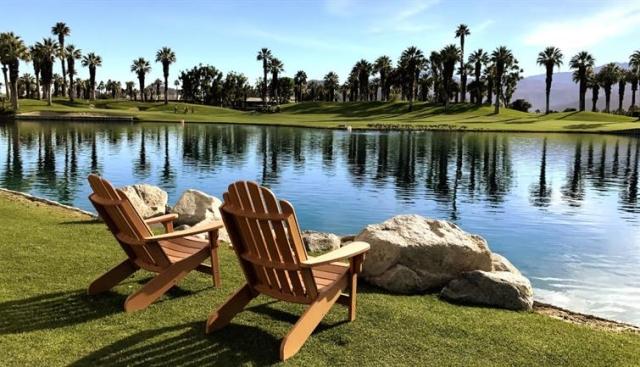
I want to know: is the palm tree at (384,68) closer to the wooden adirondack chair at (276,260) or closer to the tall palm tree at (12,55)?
the tall palm tree at (12,55)

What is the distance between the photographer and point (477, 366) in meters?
5.10

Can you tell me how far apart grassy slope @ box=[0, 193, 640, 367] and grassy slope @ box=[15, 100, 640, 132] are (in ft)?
231

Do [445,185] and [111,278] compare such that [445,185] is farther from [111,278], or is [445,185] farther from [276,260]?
[276,260]

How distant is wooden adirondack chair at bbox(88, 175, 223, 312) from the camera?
6.08 meters

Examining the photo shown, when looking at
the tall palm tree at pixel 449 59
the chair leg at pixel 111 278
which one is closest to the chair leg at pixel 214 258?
the chair leg at pixel 111 278

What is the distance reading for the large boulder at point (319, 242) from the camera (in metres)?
10.4

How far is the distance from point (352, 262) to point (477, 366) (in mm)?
1629

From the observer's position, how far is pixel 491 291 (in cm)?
716

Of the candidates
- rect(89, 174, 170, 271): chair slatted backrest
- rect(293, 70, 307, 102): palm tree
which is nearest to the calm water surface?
rect(89, 174, 170, 271): chair slatted backrest

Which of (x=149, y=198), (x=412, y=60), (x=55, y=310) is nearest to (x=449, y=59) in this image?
(x=412, y=60)

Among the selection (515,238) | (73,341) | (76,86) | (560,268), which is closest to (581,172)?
(515,238)

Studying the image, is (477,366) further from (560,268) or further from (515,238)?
(515,238)

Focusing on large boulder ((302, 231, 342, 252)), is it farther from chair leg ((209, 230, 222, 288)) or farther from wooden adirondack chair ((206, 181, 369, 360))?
wooden adirondack chair ((206, 181, 369, 360))

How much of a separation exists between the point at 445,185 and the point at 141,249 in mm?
21182
